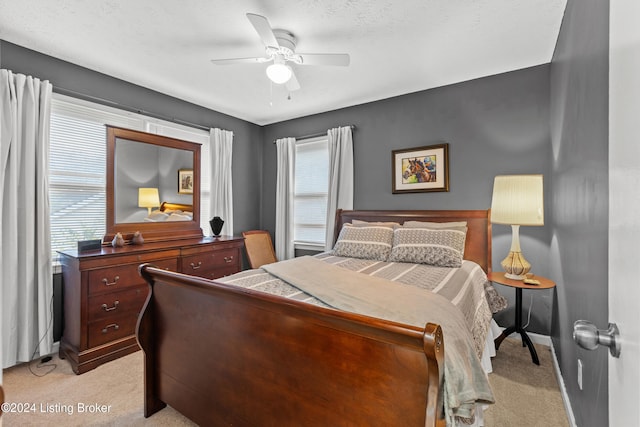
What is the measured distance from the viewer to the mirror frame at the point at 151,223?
9.62 ft

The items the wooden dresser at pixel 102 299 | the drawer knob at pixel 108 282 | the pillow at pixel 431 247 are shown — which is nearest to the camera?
the wooden dresser at pixel 102 299

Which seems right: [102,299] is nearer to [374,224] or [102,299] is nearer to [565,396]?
[374,224]

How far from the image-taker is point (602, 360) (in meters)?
1.12

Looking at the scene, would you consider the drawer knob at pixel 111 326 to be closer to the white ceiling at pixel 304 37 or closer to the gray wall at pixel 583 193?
the white ceiling at pixel 304 37

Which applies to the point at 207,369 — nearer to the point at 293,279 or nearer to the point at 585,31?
the point at 293,279

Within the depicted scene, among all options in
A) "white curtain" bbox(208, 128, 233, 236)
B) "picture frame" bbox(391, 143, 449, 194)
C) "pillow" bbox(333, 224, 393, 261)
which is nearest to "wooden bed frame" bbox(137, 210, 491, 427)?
"pillow" bbox(333, 224, 393, 261)

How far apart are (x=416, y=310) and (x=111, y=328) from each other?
2.56 metres

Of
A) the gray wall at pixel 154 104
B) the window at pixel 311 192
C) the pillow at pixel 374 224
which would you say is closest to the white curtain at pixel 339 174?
the window at pixel 311 192

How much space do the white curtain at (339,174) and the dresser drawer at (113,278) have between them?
2129mm

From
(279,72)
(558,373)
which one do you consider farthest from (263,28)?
(558,373)

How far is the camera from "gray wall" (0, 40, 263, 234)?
2.54 metres

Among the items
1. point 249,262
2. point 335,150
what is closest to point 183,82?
point 335,150

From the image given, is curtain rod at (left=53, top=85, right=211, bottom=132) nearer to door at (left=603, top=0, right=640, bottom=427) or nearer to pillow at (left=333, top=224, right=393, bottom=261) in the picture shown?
pillow at (left=333, top=224, right=393, bottom=261)

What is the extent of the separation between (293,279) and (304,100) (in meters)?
2.57
